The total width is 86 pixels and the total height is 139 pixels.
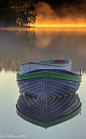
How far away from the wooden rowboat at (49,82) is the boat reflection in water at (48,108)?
0.19 metres

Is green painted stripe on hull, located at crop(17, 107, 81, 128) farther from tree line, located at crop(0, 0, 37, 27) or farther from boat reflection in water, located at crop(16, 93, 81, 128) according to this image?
tree line, located at crop(0, 0, 37, 27)

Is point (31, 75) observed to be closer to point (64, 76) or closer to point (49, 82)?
point (49, 82)

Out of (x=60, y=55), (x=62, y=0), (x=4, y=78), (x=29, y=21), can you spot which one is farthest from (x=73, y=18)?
(x=4, y=78)

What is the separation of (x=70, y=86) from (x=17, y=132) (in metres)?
3.64

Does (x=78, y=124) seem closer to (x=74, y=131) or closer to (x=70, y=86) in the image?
(x=74, y=131)

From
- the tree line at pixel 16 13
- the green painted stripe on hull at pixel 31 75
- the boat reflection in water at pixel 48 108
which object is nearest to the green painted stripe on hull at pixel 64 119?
the boat reflection in water at pixel 48 108

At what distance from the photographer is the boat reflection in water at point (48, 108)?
10891 millimetres

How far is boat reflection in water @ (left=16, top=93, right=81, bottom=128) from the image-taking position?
10.9 m

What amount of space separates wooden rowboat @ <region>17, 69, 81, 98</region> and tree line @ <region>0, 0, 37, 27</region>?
65556mm

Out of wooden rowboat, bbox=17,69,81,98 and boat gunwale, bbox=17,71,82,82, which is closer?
boat gunwale, bbox=17,71,82,82

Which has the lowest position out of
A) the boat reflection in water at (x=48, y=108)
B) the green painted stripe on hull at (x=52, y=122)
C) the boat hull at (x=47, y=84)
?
the green painted stripe on hull at (x=52, y=122)

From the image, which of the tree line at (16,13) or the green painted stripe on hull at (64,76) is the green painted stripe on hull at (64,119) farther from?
the tree line at (16,13)

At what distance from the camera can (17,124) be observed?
1060 centimetres

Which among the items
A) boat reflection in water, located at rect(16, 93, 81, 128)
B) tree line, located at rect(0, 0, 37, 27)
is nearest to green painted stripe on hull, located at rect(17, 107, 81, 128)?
boat reflection in water, located at rect(16, 93, 81, 128)
